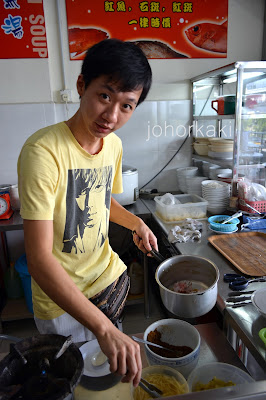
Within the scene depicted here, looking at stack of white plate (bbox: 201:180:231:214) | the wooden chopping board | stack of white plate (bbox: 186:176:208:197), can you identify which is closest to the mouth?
the wooden chopping board

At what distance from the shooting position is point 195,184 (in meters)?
2.34

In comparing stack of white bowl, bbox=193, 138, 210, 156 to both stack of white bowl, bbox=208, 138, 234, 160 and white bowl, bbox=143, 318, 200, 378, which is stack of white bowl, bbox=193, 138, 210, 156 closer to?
stack of white bowl, bbox=208, 138, 234, 160

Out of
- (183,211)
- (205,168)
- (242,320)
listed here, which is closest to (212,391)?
(242,320)

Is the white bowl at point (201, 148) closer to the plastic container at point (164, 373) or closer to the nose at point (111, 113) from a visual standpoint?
the nose at point (111, 113)

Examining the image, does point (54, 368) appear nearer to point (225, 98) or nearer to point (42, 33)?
point (225, 98)

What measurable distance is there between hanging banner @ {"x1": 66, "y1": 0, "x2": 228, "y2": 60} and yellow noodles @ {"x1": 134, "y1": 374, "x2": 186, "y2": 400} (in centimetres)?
231

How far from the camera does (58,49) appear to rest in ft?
7.64

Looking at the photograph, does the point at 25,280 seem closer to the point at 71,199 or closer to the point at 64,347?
the point at 71,199

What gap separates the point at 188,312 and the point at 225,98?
1.59 meters

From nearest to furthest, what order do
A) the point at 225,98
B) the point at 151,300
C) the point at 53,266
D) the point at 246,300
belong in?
the point at 53,266
the point at 246,300
the point at 225,98
the point at 151,300

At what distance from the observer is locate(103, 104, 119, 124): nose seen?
2.83ft

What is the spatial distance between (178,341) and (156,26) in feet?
7.71

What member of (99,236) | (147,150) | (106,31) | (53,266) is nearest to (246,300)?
(99,236)

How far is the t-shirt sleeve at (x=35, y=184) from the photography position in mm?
773
